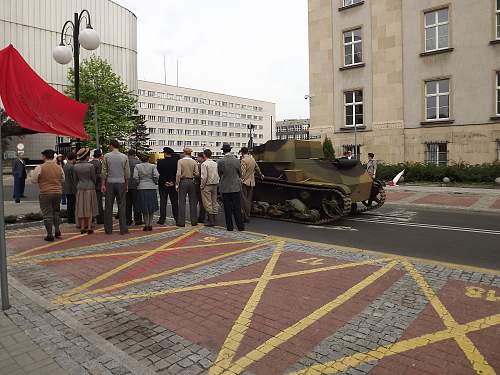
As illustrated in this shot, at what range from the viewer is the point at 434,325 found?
14.2 feet

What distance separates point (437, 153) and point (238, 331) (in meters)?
23.2

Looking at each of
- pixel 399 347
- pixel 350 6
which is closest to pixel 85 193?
pixel 399 347

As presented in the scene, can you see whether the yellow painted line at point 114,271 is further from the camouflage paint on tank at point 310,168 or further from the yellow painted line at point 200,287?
the camouflage paint on tank at point 310,168

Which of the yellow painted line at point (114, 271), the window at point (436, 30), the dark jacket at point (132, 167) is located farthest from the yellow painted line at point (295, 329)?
the window at point (436, 30)

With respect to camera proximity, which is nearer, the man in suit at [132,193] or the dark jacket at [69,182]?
the man in suit at [132,193]

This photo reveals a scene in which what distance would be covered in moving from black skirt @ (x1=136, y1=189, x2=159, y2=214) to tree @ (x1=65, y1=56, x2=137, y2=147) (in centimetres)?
3187

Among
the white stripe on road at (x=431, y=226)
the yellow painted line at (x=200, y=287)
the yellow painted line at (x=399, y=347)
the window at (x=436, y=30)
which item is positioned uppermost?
the window at (x=436, y=30)

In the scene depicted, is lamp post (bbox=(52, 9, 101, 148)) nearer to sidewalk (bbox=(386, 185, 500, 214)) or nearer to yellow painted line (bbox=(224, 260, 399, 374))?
yellow painted line (bbox=(224, 260, 399, 374))

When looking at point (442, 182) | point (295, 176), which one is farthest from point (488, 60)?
point (295, 176)

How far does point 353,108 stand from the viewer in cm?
2761

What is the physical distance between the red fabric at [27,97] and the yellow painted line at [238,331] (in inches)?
152

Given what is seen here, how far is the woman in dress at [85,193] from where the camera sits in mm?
9484

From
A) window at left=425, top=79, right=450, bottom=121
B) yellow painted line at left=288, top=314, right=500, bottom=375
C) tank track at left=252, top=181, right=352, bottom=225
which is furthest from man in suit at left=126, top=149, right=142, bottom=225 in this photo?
window at left=425, top=79, right=450, bottom=121

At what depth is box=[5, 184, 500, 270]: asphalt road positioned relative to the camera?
758 cm
